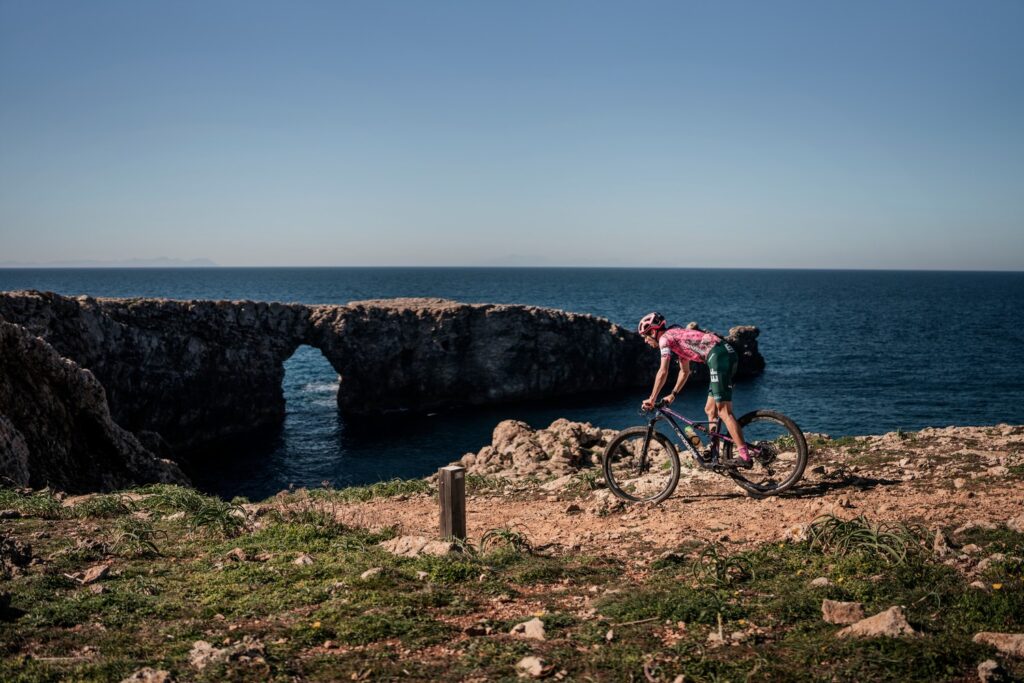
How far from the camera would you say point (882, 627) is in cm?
609

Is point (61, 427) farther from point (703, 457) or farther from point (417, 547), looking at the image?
point (703, 457)

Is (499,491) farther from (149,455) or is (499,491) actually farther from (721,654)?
(149,455)

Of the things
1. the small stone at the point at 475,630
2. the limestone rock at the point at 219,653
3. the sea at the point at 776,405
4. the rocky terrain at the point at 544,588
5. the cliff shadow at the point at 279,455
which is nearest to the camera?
the rocky terrain at the point at 544,588

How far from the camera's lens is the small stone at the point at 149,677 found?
572cm

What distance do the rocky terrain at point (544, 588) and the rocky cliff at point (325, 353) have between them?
2986cm

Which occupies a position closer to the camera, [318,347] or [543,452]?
[543,452]

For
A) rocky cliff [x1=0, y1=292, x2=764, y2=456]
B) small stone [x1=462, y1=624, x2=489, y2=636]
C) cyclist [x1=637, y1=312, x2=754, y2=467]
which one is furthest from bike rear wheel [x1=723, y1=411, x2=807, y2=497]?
rocky cliff [x1=0, y1=292, x2=764, y2=456]

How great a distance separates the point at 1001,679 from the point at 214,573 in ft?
26.9

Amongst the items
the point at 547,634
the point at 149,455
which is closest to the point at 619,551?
the point at 547,634

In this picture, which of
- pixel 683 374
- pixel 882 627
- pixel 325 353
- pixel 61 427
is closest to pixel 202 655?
pixel 882 627

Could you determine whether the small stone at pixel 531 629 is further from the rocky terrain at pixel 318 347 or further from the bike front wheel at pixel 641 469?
the rocky terrain at pixel 318 347

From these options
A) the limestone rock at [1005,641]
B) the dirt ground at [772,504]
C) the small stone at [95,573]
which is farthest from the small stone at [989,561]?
the small stone at [95,573]

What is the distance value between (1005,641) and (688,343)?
6372 mm

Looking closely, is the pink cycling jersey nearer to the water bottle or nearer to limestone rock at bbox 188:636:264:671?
the water bottle
